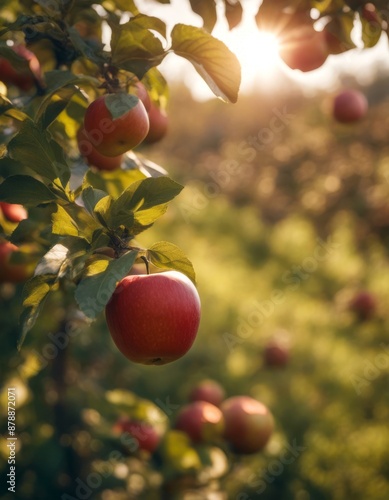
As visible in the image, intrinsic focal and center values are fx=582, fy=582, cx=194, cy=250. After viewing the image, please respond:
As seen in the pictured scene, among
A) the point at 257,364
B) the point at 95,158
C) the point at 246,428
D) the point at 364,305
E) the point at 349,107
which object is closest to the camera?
the point at 95,158

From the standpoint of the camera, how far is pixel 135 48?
759mm

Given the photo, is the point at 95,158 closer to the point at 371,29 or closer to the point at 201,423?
the point at 371,29

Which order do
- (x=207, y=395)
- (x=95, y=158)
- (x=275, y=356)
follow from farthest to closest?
(x=275, y=356) → (x=207, y=395) → (x=95, y=158)

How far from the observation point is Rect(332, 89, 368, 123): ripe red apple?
5.23ft

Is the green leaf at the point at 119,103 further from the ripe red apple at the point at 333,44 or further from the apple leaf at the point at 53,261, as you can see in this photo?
the ripe red apple at the point at 333,44

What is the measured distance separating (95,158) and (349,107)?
0.91m

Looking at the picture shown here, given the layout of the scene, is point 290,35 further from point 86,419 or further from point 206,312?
point 206,312

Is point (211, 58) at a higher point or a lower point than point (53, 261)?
higher

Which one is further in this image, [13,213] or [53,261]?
[13,213]

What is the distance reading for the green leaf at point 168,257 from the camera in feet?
2.29

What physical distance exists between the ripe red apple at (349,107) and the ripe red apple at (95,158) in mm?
875

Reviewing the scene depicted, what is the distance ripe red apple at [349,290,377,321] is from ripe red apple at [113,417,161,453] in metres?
2.47

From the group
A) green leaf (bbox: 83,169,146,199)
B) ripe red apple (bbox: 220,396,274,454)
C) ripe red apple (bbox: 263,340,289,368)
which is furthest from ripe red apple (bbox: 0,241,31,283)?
ripe red apple (bbox: 263,340,289,368)

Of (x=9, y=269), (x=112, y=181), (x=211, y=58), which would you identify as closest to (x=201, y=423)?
(x=9, y=269)
